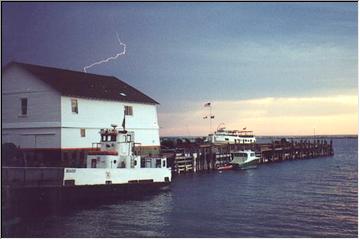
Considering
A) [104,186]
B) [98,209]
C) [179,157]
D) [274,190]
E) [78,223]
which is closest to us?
[78,223]

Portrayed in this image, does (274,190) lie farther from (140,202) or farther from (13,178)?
(13,178)

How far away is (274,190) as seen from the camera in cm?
2433

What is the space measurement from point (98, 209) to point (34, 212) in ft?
7.50

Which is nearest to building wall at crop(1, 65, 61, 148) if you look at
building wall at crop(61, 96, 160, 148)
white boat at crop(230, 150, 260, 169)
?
building wall at crop(61, 96, 160, 148)

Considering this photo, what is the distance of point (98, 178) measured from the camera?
64.3 feet

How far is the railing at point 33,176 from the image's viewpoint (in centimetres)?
1695

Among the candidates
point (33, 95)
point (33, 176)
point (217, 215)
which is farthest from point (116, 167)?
point (217, 215)

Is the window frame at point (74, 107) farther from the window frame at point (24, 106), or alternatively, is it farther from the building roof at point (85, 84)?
the window frame at point (24, 106)

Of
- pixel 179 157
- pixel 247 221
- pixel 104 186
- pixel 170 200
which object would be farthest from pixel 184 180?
pixel 247 221

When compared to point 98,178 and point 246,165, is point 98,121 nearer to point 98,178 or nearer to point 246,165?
point 98,178

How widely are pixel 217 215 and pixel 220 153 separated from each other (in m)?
21.5

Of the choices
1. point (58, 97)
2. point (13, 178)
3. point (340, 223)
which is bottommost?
point (340, 223)

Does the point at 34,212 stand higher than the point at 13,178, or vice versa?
the point at 13,178

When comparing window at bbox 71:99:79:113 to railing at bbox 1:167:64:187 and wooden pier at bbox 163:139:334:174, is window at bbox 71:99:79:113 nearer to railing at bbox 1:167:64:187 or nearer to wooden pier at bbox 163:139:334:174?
railing at bbox 1:167:64:187
